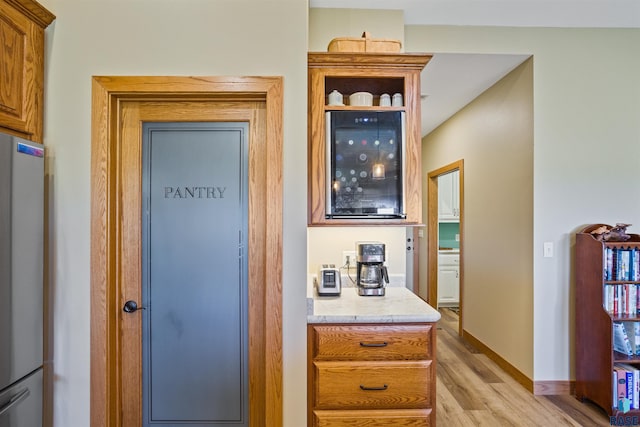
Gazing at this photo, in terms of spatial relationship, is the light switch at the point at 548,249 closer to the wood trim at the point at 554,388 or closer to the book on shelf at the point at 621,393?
the book on shelf at the point at 621,393

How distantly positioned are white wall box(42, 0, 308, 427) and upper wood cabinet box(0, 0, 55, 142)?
0.15 feet

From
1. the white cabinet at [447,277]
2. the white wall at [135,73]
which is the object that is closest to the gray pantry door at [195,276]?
the white wall at [135,73]

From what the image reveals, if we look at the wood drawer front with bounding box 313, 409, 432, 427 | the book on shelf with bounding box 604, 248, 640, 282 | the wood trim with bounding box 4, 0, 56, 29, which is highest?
the wood trim with bounding box 4, 0, 56, 29

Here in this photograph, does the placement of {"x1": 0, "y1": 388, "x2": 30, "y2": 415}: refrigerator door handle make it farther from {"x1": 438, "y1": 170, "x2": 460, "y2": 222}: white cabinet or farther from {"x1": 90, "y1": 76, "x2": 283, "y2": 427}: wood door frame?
{"x1": 438, "y1": 170, "x2": 460, "y2": 222}: white cabinet

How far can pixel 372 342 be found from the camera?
1755 millimetres

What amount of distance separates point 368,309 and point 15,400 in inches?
62.0

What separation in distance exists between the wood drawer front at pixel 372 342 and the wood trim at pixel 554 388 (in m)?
1.69

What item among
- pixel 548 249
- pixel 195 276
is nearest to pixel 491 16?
pixel 548 249

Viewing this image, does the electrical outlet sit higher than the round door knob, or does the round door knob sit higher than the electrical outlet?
the electrical outlet

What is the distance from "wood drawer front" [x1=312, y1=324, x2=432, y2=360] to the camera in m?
1.75

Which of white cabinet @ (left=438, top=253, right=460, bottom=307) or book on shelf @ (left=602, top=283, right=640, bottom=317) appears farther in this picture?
white cabinet @ (left=438, top=253, right=460, bottom=307)

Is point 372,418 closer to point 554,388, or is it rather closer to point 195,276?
point 195,276

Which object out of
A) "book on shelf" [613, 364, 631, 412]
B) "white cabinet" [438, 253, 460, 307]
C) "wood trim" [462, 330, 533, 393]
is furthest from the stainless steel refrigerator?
"white cabinet" [438, 253, 460, 307]

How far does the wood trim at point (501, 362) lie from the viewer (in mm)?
2873
